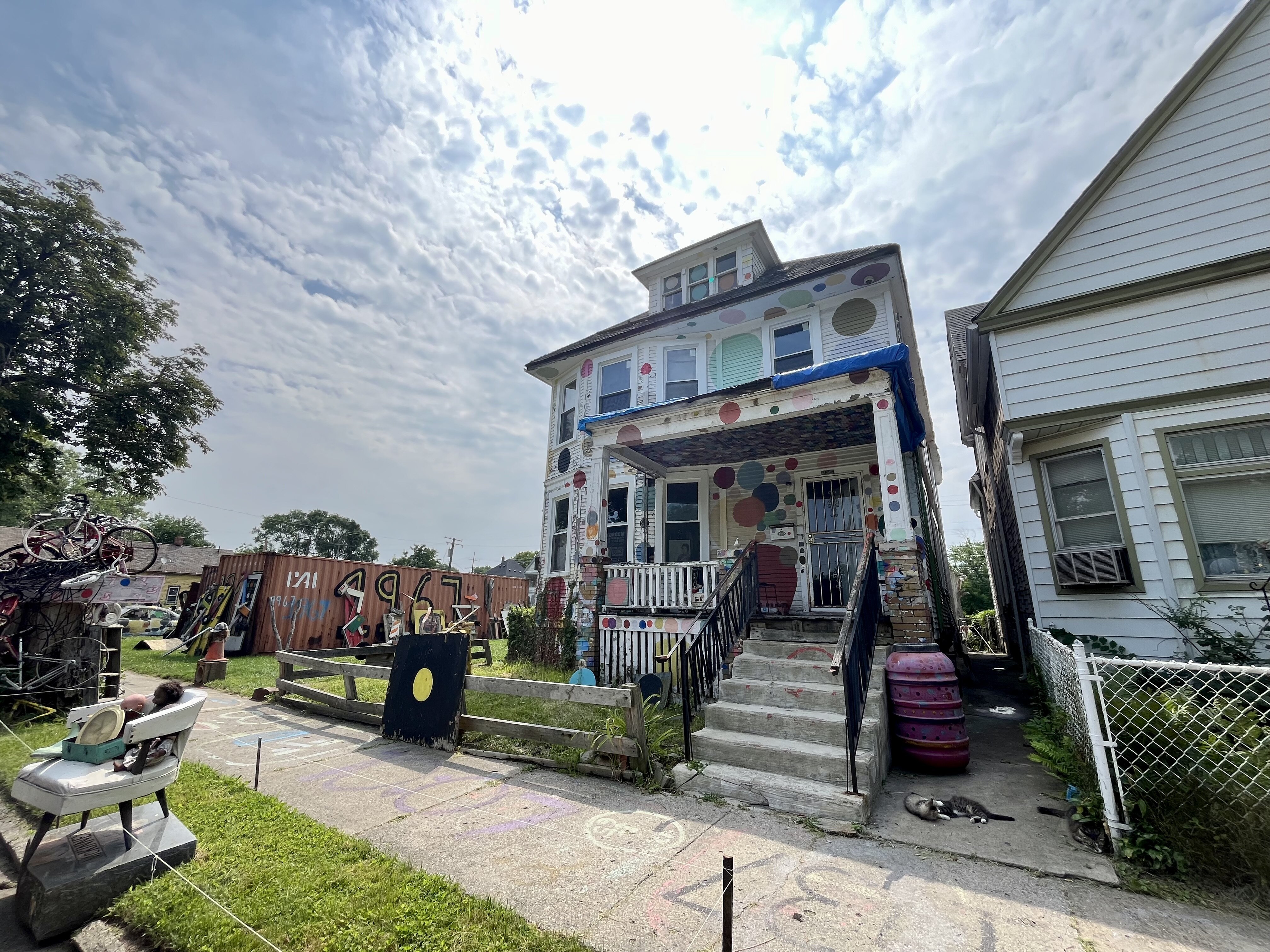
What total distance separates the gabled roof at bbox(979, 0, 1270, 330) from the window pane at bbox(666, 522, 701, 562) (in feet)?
19.3

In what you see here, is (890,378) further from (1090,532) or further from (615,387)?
(615,387)

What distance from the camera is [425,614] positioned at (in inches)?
570

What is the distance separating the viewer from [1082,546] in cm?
645

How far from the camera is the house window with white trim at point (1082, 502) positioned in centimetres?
632

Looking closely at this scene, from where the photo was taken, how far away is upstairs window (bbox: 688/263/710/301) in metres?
12.5

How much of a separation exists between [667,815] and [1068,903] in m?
2.32

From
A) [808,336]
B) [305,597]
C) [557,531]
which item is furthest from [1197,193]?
[305,597]

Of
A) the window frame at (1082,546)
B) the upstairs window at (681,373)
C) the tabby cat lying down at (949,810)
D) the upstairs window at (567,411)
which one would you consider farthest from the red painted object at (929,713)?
the upstairs window at (567,411)

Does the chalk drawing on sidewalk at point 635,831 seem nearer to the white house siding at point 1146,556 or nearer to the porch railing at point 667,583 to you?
the porch railing at point 667,583

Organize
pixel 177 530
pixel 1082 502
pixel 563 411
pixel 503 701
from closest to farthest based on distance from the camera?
pixel 1082 502
pixel 503 701
pixel 563 411
pixel 177 530

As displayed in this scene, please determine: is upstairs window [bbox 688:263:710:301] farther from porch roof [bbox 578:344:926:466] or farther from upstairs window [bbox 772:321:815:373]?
porch roof [bbox 578:344:926:466]

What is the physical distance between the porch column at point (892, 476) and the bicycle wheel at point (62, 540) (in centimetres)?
1138

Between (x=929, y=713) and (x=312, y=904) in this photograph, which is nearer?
(x=312, y=904)

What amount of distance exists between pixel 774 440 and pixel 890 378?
2.44m
